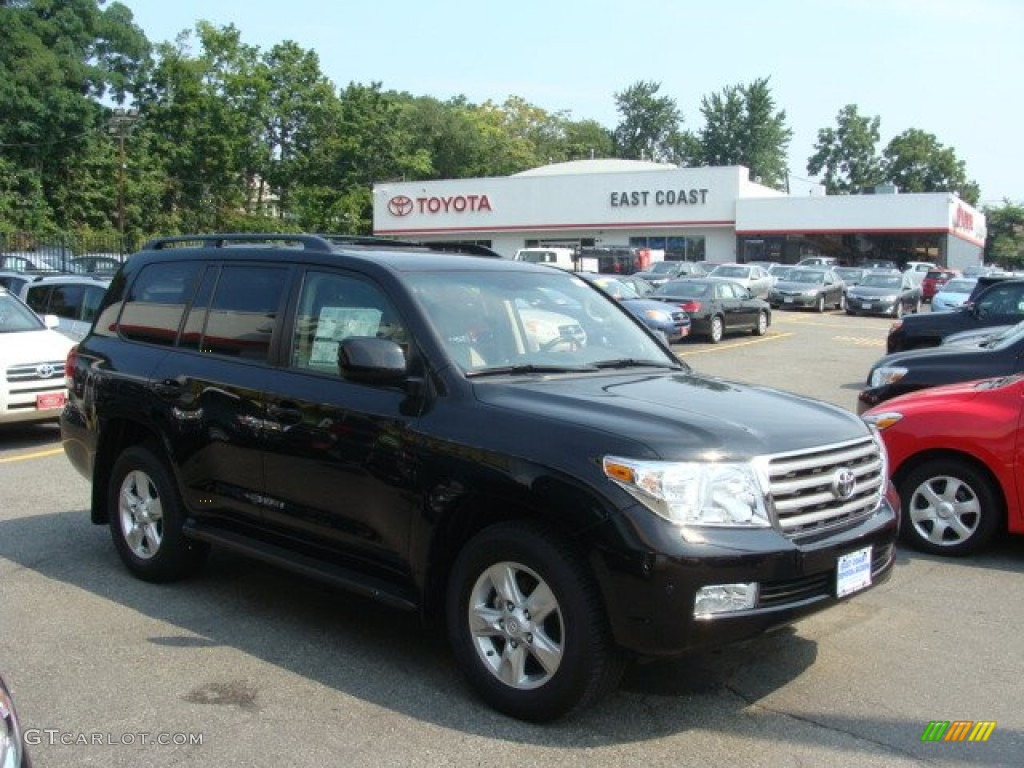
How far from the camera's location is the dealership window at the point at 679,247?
53062 mm

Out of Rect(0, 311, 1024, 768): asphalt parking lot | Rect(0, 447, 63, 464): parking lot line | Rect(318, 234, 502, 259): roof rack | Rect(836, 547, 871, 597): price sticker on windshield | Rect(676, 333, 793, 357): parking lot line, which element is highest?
Rect(318, 234, 502, 259): roof rack

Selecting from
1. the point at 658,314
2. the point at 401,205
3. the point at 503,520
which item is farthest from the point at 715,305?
the point at 401,205

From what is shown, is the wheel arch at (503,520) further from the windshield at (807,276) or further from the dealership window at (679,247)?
the dealership window at (679,247)

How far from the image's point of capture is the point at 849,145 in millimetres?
110938

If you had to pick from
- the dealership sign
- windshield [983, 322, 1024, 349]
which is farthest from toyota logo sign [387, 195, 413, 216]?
windshield [983, 322, 1024, 349]

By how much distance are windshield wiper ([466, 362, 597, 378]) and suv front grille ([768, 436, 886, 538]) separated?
1.17 meters

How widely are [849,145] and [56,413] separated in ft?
366

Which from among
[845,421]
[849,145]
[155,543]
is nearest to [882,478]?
[845,421]

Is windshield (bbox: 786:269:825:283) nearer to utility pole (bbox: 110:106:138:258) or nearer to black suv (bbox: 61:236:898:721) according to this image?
utility pole (bbox: 110:106:138:258)

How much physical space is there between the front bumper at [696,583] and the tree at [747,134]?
103 m

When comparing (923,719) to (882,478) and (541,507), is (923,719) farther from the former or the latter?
(541,507)

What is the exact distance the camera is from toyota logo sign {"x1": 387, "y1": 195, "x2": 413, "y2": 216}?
57938mm

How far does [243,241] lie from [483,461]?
2.69 metres

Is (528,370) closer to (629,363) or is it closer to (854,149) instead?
(629,363)
